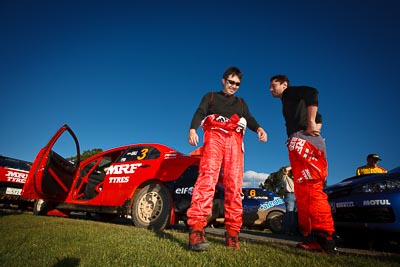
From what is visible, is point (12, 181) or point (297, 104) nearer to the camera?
point (297, 104)

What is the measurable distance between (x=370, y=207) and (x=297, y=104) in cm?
158

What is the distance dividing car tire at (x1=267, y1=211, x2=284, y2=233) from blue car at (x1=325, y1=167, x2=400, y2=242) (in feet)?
12.8

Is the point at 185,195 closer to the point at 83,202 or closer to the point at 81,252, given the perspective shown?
the point at 81,252

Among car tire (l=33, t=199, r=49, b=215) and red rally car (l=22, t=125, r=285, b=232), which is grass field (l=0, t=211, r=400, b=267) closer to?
red rally car (l=22, t=125, r=285, b=232)

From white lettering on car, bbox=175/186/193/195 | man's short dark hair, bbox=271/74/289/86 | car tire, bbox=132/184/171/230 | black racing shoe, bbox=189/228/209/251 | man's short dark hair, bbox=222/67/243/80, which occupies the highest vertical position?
man's short dark hair, bbox=271/74/289/86

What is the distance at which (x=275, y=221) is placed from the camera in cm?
753

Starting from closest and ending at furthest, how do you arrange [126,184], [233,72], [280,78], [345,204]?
[233,72]
[280,78]
[345,204]
[126,184]

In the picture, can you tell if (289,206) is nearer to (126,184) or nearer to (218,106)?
(126,184)

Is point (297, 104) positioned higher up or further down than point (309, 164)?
higher up

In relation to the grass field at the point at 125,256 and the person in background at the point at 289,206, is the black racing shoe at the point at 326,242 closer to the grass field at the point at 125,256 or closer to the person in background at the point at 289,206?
the grass field at the point at 125,256

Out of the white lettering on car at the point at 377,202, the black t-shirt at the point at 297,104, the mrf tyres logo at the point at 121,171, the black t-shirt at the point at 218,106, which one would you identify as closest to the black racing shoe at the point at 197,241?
the black t-shirt at the point at 218,106

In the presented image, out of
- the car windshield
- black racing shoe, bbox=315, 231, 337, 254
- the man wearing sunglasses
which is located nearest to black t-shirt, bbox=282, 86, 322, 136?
the man wearing sunglasses

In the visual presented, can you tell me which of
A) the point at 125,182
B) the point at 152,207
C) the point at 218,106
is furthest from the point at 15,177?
the point at 218,106

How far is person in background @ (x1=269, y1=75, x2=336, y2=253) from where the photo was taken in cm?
252
